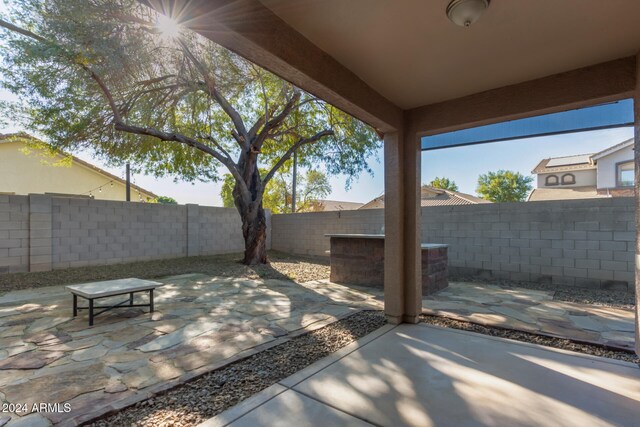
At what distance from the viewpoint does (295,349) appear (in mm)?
2859

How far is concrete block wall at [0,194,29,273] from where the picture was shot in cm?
594

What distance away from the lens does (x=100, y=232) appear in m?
7.39

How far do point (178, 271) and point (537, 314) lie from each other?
6.97 m

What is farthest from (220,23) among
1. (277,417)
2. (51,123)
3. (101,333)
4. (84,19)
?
(51,123)

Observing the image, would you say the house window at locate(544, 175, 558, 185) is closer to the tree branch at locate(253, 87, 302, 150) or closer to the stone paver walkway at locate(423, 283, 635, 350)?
the stone paver walkway at locate(423, 283, 635, 350)

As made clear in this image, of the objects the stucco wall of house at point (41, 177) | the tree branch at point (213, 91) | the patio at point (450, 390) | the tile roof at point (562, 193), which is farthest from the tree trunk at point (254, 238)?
the tile roof at point (562, 193)

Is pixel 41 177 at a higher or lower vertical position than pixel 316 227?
higher

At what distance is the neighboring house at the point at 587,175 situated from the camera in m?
16.1

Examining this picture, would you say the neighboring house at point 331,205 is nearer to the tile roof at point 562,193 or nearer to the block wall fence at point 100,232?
the block wall fence at point 100,232

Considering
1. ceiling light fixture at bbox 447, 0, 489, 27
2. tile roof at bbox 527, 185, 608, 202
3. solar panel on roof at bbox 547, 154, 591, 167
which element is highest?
solar panel on roof at bbox 547, 154, 591, 167

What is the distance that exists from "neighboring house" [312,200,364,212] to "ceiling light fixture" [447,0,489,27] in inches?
648

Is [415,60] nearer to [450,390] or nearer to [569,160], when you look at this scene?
[450,390]

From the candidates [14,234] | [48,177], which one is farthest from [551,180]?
[48,177]

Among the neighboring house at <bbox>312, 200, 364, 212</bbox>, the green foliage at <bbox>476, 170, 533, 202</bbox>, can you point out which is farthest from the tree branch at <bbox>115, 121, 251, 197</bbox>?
the green foliage at <bbox>476, 170, 533, 202</bbox>
